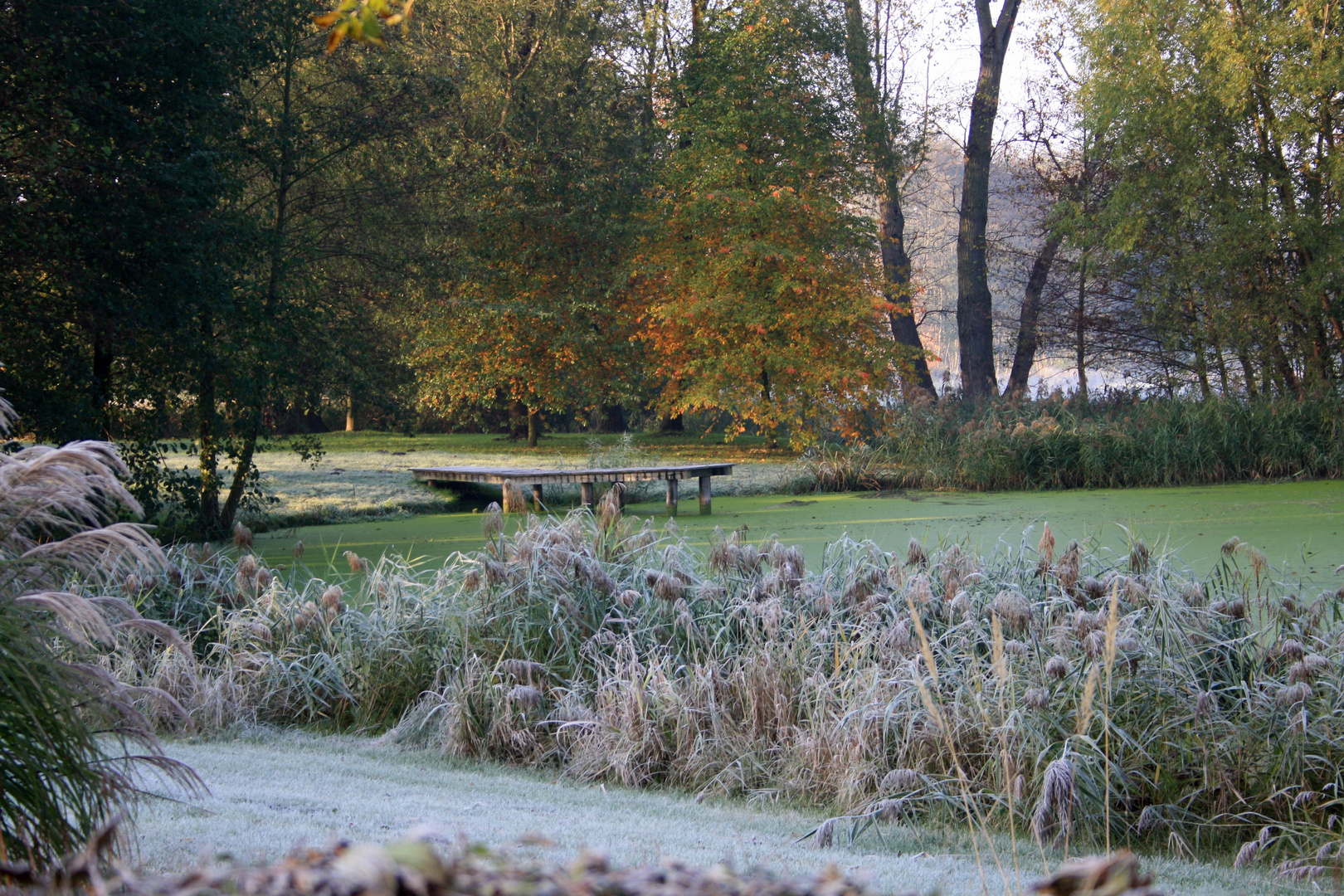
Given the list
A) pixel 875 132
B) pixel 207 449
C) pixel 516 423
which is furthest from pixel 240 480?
pixel 875 132

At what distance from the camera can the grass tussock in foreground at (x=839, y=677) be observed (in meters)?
3.44

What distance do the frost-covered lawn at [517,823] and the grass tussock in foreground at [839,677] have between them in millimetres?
175

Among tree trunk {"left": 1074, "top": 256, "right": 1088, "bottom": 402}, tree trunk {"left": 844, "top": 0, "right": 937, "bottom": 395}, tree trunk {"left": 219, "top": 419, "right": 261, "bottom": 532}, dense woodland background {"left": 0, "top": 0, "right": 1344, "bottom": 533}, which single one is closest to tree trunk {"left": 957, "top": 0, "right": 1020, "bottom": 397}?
dense woodland background {"left": 0, "top": 0, "right": 1344, "bottom": 533}

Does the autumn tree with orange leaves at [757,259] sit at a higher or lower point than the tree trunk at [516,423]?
higher

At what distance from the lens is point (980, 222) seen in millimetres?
19672

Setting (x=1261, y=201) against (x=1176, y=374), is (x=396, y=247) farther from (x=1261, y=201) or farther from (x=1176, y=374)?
(x=1176, y=374)

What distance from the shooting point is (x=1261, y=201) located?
1310 centimetres

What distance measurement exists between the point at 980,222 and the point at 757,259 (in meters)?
6.37

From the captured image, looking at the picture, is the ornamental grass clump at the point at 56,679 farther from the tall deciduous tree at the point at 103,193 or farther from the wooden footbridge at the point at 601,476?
the wooden footbridge at the point at 601,476

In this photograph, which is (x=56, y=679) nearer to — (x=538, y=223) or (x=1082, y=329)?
(x=538, y=223)

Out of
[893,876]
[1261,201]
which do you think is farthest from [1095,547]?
[1261,201]

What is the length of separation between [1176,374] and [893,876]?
61.2 feet

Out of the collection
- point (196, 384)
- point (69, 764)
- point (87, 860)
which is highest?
point (196, 384)

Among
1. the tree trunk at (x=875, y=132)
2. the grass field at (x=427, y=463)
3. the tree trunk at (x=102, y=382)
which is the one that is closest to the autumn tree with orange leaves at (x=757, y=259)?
the grass field at (x=427, y=463)
